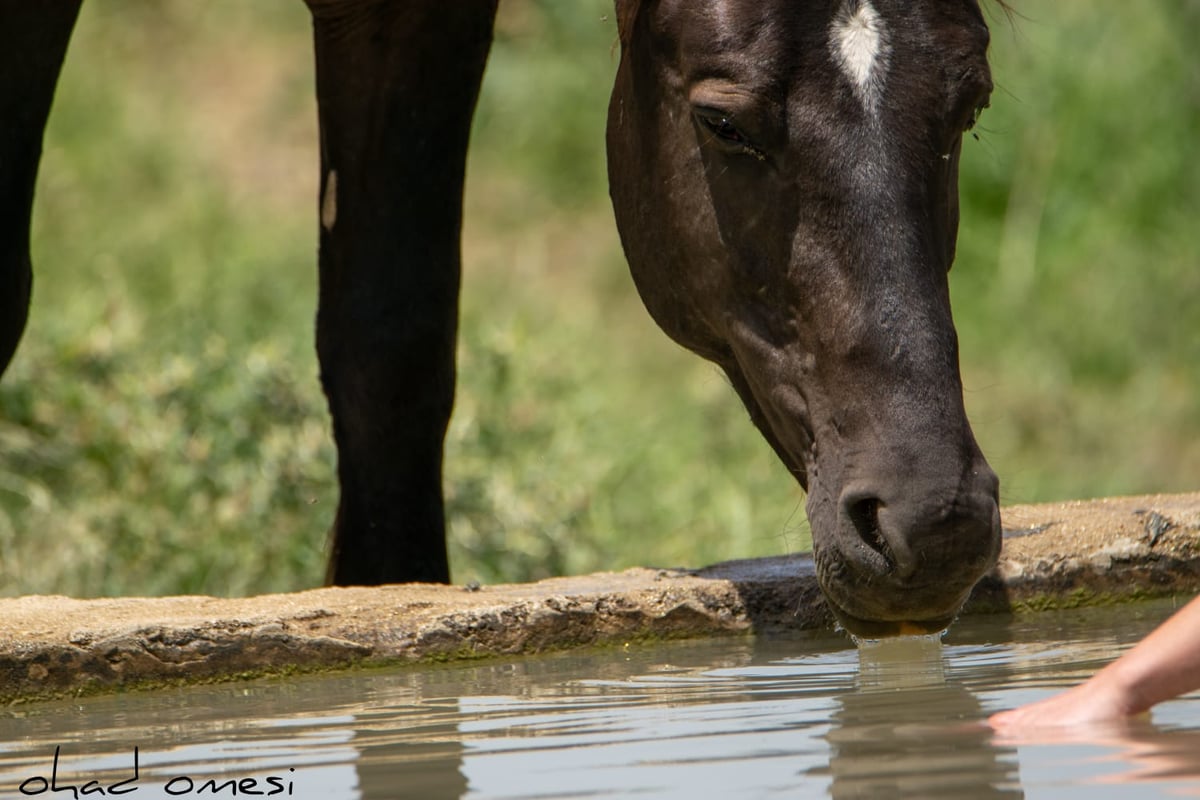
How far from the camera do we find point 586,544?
641cm

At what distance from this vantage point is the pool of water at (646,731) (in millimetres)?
2344

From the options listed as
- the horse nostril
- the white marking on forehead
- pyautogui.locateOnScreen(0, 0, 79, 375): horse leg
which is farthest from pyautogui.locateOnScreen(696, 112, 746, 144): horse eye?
pyautogui.locateOnScreen(0, 0, 79, 375): horse leg

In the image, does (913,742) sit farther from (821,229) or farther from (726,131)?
(726,131)

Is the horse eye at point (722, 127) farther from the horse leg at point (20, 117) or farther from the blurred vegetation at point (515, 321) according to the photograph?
the horse leg at point (20, 117)

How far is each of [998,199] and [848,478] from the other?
7.17 metres

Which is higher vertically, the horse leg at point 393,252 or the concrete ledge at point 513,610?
the horse leg at point 393,252

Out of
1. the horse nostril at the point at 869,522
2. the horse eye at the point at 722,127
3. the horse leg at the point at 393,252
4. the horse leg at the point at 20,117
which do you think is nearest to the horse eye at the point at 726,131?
the horse eye at the point at 722,127

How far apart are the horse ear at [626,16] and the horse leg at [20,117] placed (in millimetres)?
1326

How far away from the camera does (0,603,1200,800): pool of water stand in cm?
234

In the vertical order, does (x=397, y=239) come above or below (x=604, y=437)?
above

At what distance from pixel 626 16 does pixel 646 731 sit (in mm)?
1547

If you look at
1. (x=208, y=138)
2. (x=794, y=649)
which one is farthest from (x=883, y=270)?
(x=208, y=138)

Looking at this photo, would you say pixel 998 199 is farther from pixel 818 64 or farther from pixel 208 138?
pixel 818 64

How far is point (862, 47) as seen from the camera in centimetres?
325
